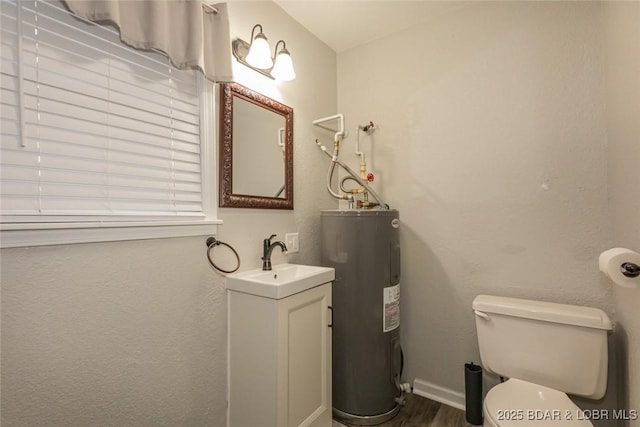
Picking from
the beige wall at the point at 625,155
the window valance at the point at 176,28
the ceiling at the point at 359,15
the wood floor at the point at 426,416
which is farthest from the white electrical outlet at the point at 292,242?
the beige wall at the point at 625,155

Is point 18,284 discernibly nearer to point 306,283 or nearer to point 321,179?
point 306,283

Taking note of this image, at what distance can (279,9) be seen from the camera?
1709mm

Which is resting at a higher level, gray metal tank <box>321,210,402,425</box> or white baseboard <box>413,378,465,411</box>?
gray metal tank <box>321,210,402,425</box>

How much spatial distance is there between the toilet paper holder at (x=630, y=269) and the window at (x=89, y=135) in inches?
61.3

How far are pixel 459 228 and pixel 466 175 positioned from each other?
0.32m

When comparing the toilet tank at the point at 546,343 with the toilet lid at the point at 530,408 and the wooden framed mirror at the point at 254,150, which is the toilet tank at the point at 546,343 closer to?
the toilet lid at the point at 530,408

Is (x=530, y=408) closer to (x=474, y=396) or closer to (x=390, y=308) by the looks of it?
(x=474, y=396)

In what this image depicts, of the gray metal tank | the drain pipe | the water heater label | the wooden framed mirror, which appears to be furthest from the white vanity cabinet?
the drain pipe

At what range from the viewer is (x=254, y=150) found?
1532mm

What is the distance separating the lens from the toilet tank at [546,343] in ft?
4.03

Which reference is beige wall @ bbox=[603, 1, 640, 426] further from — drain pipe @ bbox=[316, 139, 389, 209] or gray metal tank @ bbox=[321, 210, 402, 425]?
drain pipe @ bbox=[316, 139, 389, 209]

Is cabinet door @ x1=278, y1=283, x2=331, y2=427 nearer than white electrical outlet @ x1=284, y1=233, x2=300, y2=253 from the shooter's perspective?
Yes

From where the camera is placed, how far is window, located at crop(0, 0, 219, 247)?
0.81 m

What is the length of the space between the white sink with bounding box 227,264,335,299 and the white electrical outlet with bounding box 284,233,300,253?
140 millimetres
